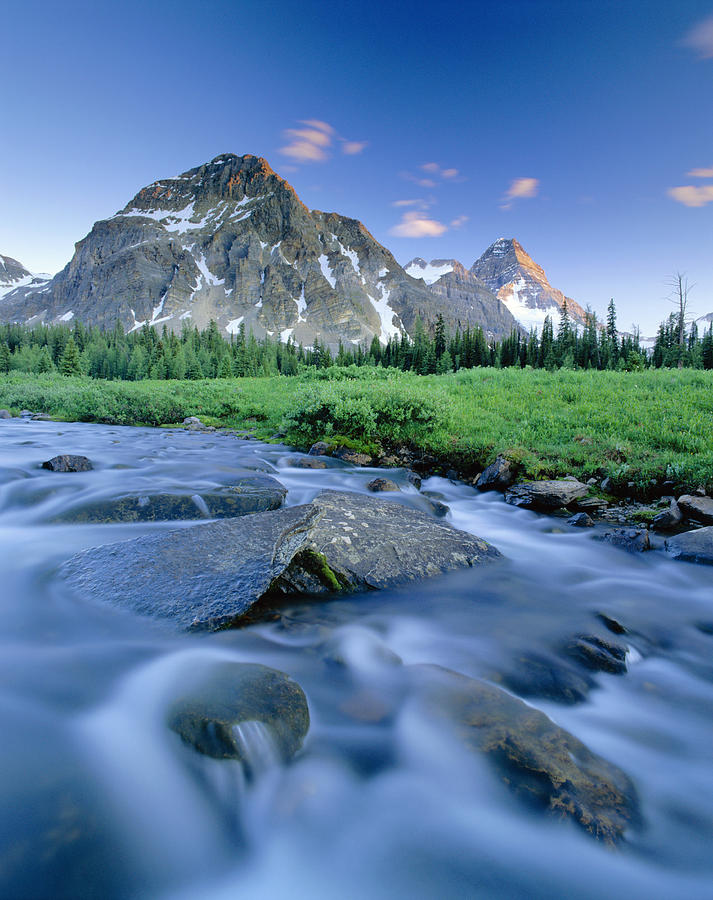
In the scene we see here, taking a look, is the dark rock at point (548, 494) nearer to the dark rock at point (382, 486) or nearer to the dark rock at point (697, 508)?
the dark rock at point (697, 508)

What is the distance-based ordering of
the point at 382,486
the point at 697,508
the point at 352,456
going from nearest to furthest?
the point at 697,508 → the point at 382,486 → the point at 352,456

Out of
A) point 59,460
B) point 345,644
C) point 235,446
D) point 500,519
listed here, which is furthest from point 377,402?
point 345,644

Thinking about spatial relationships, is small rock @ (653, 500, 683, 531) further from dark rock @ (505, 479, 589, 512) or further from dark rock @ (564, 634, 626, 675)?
dark rock @ (564, 634, 626, 675)

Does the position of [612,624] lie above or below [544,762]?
below

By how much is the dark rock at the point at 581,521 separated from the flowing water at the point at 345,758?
76.2 inches

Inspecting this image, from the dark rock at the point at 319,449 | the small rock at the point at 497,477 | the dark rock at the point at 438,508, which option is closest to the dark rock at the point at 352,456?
the dark rock at the point at 319,449

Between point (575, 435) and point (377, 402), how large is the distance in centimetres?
506

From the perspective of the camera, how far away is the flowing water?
6.97 feet

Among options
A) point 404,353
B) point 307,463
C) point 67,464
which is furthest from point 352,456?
point 404,353

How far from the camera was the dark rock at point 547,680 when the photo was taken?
3.50 meters

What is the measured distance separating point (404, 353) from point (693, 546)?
272ft

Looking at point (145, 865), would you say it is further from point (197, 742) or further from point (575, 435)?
point (575, 435)

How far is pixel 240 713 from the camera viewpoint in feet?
8.55

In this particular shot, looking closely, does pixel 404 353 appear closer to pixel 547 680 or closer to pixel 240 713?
pixel 547 680
